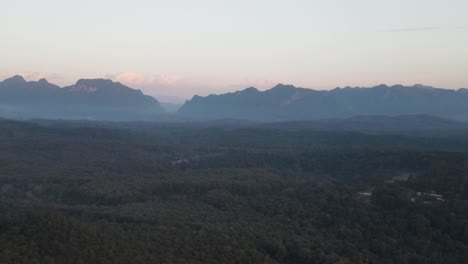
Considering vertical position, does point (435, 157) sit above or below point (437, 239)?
above

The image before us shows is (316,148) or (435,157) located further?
(316,148)

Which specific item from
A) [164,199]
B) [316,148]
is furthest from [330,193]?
[316,148]

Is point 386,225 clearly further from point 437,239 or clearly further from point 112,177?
point 112,177

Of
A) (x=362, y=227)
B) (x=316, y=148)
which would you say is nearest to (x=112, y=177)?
(x=362, y=227)

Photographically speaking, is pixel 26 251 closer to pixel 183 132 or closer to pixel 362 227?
pixel 362 227

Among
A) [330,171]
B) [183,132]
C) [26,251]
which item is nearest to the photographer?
[26,251]

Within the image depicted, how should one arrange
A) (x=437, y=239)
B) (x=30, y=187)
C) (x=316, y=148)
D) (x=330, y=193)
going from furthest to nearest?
1. (x=316, y=148)
2. (x=30, y=187)
3. (x=330, y=193)
4. (x=437, y=239)
